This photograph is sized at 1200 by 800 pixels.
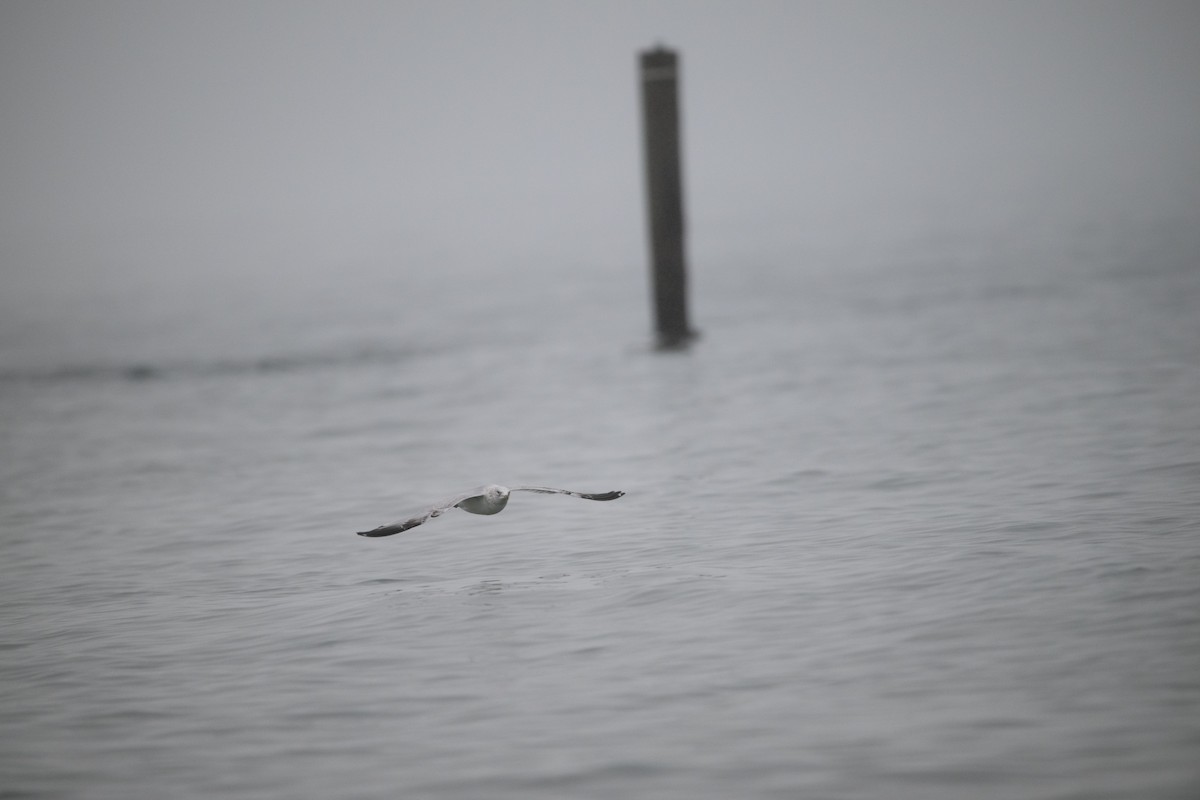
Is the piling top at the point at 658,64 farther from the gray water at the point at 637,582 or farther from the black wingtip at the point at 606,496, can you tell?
the black wingtip at the point at 606,496

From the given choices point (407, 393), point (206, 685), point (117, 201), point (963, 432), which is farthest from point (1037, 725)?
point (117, 201)

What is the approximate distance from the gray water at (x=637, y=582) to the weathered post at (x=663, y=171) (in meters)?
1.20

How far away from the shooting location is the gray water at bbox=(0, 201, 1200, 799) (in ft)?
20.9

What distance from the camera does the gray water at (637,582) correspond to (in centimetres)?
638

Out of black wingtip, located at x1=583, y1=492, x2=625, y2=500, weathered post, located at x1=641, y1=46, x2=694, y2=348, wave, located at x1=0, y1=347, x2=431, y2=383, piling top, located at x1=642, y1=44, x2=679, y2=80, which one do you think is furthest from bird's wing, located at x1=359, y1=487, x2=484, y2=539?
wave, located at x1=0, y1=347, x2=431, y2=383

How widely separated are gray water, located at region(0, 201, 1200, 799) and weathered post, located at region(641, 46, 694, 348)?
47.3 inches

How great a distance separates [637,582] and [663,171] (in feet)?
38.3

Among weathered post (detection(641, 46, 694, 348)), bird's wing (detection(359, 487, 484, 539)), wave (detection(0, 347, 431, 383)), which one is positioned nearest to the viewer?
bird's wing (detection(359, 487, 484, 539))

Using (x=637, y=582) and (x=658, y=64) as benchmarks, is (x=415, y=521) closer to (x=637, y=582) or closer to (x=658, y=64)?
(x=637, y=582)

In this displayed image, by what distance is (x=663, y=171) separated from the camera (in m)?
19.9

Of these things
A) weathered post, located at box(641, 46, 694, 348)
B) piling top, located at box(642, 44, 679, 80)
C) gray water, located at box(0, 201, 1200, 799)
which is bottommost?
gray water, located at box(0, 201, 1200, 799)

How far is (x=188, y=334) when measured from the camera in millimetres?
29656

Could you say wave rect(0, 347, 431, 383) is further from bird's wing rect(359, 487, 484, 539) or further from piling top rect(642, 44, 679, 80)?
bird's wing rect(359, 487, 484, 539)

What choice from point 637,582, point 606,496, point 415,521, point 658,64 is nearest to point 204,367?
point 658,64
